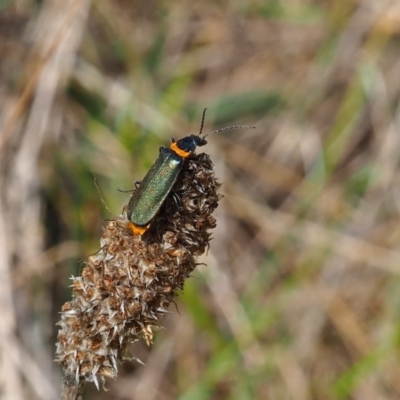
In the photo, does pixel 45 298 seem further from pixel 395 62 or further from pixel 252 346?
pixel 395 62

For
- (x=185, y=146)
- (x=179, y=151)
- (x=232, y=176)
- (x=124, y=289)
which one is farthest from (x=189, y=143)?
(x=232, y=176)

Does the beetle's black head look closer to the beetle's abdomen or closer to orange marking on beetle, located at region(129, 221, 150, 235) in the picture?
the beetle's abdomen

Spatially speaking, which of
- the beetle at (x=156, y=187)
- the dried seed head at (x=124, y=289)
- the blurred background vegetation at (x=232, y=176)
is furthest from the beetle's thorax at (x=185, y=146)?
the blurred background vegetation at (x=232, y=176)

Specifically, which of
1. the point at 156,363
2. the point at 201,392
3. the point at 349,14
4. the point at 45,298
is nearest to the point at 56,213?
the point at 45,298

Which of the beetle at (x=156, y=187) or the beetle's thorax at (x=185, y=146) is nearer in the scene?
the beetle at (x=156, y=187)

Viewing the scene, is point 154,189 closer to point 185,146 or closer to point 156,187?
point 156,187

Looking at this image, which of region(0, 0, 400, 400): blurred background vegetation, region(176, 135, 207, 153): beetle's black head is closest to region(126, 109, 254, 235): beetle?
region(176, 135, 207, 153): beetle's black head

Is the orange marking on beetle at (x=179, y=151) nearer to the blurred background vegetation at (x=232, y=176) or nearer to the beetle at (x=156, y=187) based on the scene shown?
the beetle at (x=156, y=187)
